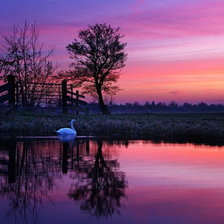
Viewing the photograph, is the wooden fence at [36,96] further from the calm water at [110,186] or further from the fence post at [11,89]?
the calm water at [110,186]

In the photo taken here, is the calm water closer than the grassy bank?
Yes

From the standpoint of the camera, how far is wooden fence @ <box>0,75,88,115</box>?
26.7m

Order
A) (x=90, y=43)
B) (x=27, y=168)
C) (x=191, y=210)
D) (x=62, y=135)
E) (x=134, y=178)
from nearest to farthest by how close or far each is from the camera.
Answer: (x=191, y=210)
(x=134, y=178)
(x=27, y=168)
(x=62, y=135)
(x=90, y=43)

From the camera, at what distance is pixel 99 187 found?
320 inches

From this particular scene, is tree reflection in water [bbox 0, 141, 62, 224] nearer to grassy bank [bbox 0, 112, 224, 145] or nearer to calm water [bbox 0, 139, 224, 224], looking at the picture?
calm water [bbox 0, 139, 224, 224]

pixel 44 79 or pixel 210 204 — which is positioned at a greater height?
pixel 44 79

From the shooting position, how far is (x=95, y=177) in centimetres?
921

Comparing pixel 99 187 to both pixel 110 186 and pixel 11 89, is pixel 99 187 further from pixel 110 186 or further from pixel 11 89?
pixel 11 89

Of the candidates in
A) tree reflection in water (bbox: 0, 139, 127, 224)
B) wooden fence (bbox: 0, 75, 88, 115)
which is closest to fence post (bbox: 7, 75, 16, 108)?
wooden fence (bbox: 0, 75, 88, 115)

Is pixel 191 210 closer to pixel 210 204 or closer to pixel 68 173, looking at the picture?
pixel 210 204

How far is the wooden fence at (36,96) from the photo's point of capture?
87.6 ft

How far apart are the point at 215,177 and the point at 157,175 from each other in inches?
51.8

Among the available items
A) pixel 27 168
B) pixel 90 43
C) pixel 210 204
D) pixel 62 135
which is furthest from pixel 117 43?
pixel 210 204

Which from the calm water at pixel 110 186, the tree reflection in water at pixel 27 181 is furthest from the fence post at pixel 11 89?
the tree reflection in water at pixel 27 181
